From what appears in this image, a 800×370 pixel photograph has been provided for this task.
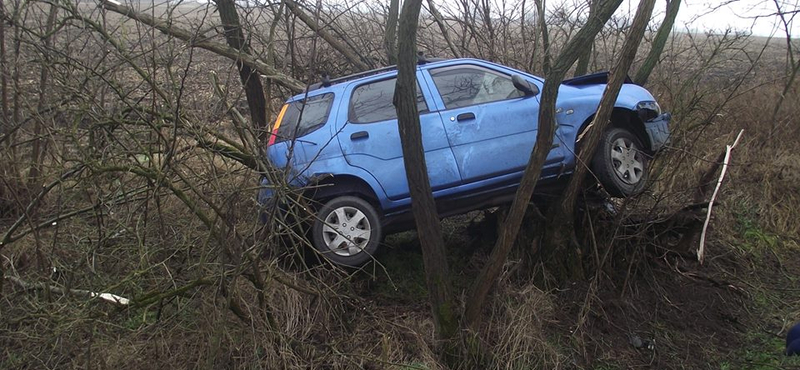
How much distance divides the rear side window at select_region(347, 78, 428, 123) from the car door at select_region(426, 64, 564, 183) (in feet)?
0.98

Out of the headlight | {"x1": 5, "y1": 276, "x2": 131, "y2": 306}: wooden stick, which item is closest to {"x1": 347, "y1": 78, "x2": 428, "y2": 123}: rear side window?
the headlight

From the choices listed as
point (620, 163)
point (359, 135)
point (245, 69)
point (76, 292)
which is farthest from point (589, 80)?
point (76, 292)

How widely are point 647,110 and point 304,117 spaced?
3.47m

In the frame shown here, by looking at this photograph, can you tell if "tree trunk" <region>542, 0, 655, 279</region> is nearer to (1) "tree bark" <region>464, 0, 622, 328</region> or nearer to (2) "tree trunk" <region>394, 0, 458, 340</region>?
(1) "tree bark" <region>464, 0, 622, 328</region>

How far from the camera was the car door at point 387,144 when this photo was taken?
242 inches

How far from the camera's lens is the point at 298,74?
9945mm

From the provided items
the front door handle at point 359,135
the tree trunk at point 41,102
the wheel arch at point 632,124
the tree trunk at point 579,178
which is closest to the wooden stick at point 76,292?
the tree trunk at point 41,102

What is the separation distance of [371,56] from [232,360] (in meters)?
5.57

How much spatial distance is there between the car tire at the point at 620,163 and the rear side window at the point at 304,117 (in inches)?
106

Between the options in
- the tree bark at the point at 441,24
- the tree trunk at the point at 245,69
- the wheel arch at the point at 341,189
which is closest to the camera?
the wheel arch at the point at 341,189

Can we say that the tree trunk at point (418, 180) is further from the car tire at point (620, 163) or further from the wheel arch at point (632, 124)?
the wheel arch at point (632, 124)

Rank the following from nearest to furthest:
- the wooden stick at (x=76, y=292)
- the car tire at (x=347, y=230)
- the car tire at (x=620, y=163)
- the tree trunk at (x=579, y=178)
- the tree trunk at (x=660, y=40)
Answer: the wooden stick at (x=76, y=292), the tree trunk at (x=579, y=178), the car tire at (x=347, y=230), the car tire at (x=620, y=163), the tree trunk at (x=660, y=40)

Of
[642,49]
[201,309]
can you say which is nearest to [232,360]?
[201,309]

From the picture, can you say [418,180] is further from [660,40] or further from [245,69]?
[245,69]
